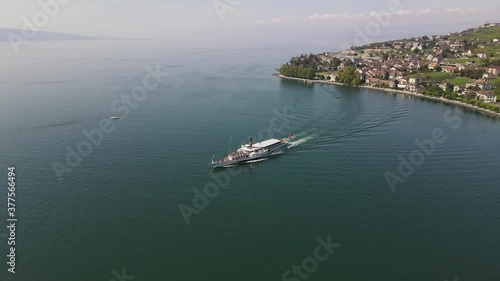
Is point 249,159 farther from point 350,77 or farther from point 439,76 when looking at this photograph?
point 439,76

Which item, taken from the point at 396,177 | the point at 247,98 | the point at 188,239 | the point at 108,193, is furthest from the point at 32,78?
the point at 396,177

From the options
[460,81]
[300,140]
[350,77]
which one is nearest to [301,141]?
[300,140]

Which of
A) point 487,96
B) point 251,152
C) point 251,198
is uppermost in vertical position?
point 487,96

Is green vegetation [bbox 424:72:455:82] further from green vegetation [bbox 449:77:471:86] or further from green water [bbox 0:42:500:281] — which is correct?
green water [bbox 0:42:500:281]

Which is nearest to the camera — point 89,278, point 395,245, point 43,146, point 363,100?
point 89,278

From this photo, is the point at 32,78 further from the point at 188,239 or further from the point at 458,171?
the point at 458,171

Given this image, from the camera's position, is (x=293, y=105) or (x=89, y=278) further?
(x=293, y=105)

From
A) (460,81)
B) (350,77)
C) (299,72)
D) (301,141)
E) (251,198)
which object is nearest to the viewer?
(251,198)
